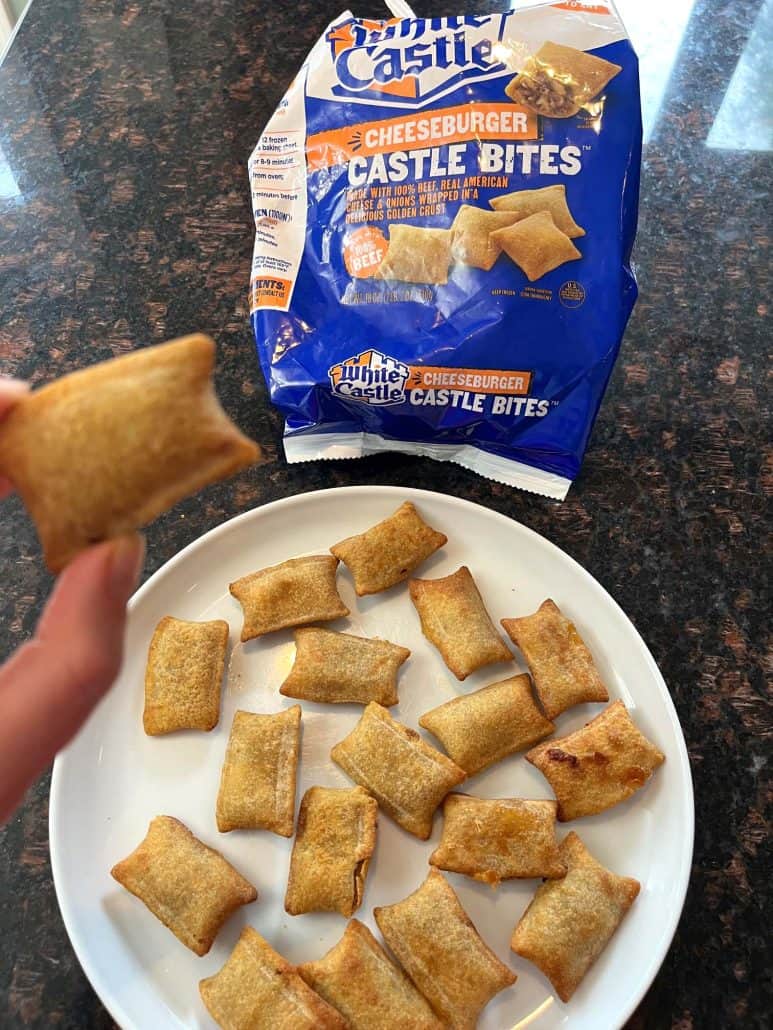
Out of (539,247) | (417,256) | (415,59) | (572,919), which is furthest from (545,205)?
(572,919)

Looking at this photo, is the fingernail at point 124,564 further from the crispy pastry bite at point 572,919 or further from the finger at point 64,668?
the crispy pastry bite at point 572,919

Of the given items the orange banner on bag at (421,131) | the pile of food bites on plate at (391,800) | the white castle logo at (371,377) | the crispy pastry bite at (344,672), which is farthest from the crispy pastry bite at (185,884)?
the orange banner on bag at (421,131)

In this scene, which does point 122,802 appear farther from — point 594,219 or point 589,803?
point 594,219

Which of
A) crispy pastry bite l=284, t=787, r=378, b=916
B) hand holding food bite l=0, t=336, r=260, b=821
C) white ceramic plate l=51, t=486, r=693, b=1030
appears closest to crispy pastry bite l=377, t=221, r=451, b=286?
white ceramic plate l=51, t=486, r=693, b=1030

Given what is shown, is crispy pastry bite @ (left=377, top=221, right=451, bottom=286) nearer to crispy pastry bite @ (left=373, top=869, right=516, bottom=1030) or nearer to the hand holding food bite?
the hand holding food bite

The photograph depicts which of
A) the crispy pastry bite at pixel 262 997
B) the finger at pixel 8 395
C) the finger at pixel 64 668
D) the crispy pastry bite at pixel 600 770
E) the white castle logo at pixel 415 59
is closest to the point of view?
the finger at pixel 64 668

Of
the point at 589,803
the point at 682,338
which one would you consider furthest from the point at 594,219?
the point at 589,803

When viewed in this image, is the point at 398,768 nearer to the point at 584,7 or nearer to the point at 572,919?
the point at 572,919
